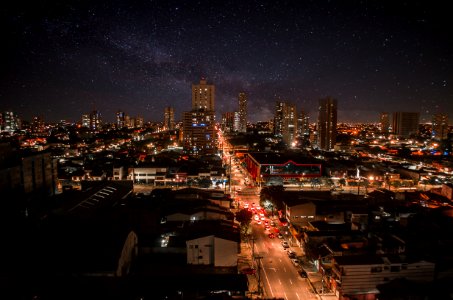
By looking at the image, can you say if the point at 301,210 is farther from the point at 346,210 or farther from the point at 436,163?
the point at 436,163

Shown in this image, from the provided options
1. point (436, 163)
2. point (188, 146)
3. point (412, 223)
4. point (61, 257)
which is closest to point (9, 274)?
point (61, 257)

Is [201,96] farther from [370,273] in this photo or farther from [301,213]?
[370,273]

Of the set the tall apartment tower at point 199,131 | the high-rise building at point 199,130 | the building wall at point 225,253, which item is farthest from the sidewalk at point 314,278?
the high-rise building at point 199,130

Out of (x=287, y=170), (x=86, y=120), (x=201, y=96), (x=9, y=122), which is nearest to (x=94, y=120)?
(x=86, y=120)

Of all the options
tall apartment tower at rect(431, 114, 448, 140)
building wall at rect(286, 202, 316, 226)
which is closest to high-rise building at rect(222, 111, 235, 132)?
tall apartment tower at rect(431, 114, 448, 140)

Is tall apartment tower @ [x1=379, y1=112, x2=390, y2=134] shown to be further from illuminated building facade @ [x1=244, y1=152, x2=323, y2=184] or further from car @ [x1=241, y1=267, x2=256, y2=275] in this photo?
car @ [x1=241, y1=267, x2=256, y2=275]

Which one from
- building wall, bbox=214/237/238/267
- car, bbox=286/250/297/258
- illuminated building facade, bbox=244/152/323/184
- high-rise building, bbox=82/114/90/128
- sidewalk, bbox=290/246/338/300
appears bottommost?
sidewalk, bbox=290/246/338/300
